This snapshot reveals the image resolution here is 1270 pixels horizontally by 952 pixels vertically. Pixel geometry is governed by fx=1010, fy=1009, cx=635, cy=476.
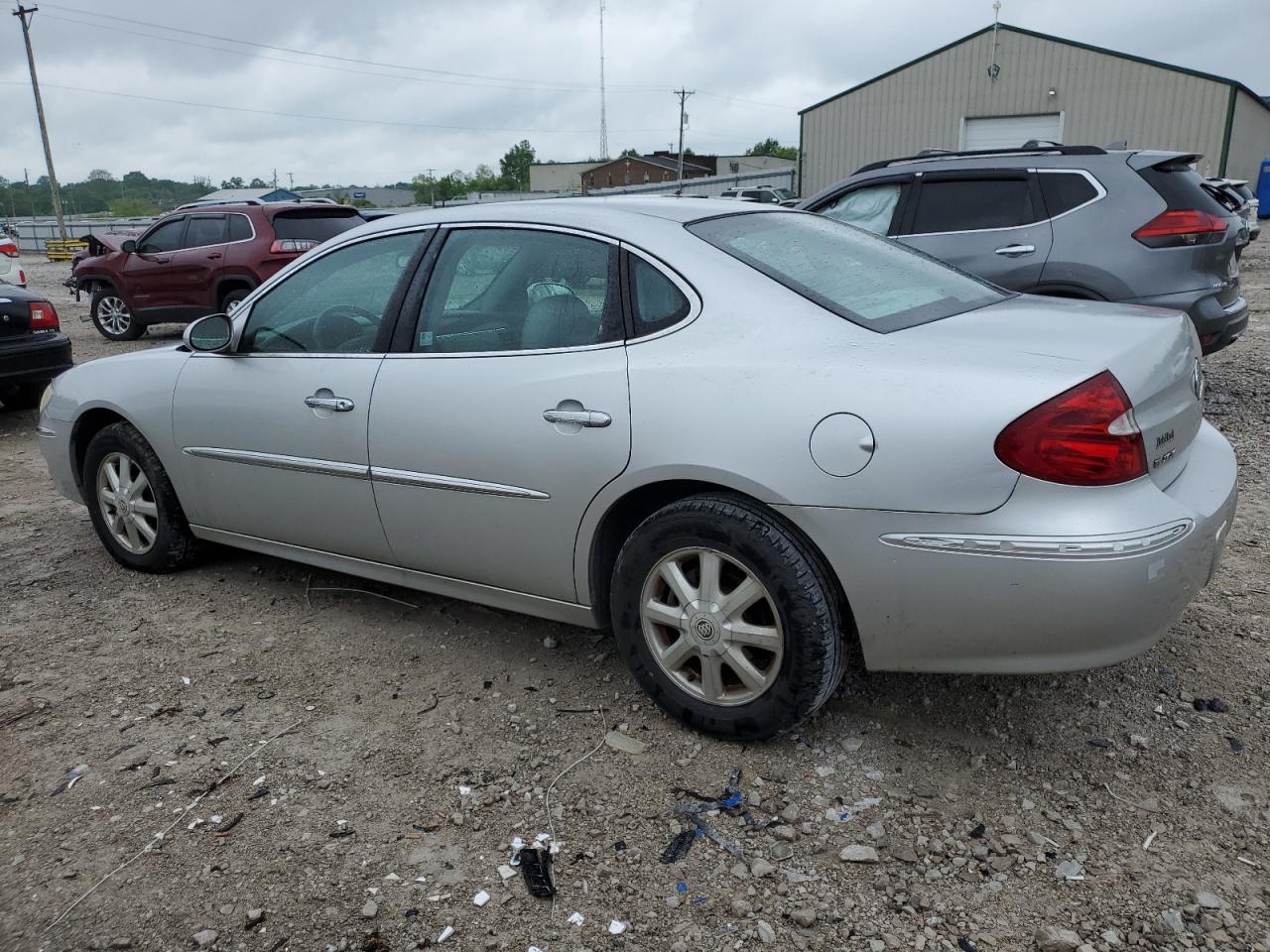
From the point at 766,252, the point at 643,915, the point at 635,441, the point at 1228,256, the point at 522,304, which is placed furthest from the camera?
the point at 1228,256

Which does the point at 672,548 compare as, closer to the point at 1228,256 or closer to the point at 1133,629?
the point at 1133,629

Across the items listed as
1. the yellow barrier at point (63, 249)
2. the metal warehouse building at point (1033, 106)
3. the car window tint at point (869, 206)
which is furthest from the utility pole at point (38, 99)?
the car window tint at point (869, 206)

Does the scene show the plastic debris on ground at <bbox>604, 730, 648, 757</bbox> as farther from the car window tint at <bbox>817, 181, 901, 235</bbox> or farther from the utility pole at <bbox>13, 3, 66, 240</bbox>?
the utility pole at <bbox>13, 3, 66, 240</bbox>

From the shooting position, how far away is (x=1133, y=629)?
245 centimetres

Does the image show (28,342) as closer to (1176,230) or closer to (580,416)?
(580,416)

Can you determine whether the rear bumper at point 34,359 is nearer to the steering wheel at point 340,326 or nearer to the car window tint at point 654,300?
the steering wheel at point 340,326

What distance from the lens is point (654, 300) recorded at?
117 inches

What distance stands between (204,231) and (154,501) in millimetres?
9354

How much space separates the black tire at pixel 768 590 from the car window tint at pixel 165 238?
1181 cm

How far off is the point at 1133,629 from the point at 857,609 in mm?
655

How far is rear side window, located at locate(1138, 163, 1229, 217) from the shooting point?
603cm

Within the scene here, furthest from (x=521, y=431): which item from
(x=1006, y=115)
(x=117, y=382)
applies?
(x=1006, y=115)

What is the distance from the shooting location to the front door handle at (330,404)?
3502 mm

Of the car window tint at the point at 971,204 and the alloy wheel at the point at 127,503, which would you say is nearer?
the alloy wheel at the point at 127,503
